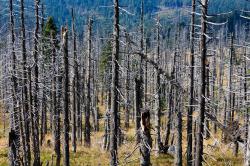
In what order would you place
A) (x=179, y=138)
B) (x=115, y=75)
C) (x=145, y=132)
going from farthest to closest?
(x=179, y=138)
(x=115, y=75)
(x=145, y=132)

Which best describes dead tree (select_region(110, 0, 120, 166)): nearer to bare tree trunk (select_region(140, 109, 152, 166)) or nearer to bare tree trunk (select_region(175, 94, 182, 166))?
bare tree trunk (select_region(175, 94, 182, 166))

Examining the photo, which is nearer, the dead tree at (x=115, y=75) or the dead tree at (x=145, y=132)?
the dead tree at (x=145, y=132)

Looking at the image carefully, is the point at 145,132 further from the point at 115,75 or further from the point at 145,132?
the point at 115,75

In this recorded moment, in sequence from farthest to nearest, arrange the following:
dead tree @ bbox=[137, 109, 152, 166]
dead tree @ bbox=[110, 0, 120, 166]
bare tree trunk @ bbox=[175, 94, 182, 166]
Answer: bare tree trunk @ bbox=[175, 94, 182, 166] → dead tree @ bbox=[110, 0, 120, 166] → dead tree @ bbox=[137, 109, 152, 166]

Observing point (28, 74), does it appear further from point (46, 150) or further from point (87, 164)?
point (46, 150)

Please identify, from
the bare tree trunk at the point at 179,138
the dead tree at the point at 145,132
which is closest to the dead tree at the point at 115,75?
the bare tree trunk at the point at 179,138

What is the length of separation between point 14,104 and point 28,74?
4007 millimetres

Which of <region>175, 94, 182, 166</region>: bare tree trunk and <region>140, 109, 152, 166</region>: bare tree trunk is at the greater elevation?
<region>140, 109, 152, 166</region>: bare tree trunk

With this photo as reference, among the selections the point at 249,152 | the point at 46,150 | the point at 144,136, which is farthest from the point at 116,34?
the point at 46,150

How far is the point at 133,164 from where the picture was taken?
28906 mm

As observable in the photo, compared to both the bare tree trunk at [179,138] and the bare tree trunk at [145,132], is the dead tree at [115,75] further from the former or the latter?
the bare tree trunk at [145,132]

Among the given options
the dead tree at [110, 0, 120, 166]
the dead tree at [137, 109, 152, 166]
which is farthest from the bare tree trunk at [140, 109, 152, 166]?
the dead tree at [110, 0, 120, 166]

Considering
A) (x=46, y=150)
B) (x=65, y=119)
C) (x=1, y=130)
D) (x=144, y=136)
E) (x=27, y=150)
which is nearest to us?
(x=144, y=136)

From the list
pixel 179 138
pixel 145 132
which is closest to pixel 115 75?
pixel 145 132
